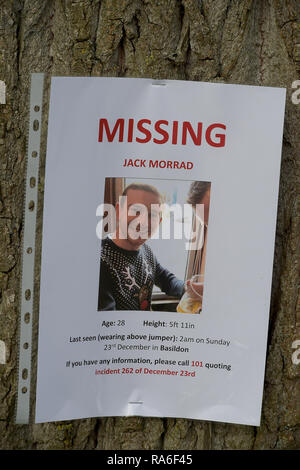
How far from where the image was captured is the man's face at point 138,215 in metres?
1.58

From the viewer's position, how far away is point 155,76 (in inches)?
62.2

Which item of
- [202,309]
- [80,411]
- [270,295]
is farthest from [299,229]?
[80,411]

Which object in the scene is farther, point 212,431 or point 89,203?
point 212,431

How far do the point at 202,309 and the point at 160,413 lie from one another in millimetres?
334

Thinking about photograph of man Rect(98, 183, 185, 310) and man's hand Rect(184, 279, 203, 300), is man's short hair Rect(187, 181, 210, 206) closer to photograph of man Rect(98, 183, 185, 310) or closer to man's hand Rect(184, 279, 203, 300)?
photograph of man Rect(98, 183, 185, 310)

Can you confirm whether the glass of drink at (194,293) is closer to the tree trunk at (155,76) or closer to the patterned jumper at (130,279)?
the patterned jumper at (130,279)

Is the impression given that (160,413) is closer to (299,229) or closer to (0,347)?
(0,347)

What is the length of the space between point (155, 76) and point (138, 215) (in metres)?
0.40

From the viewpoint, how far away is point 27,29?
160 cm

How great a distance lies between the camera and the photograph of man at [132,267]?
5.23 feet

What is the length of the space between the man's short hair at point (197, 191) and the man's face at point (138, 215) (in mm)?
92
